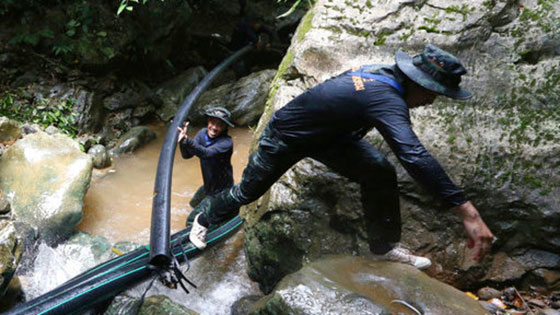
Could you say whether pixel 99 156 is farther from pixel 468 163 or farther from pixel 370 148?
pixel 468 163

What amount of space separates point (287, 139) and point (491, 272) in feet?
6.54

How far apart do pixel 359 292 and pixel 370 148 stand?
112 cm

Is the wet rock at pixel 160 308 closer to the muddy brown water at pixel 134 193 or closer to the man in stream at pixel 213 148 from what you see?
the man in stream at pixel 213 148

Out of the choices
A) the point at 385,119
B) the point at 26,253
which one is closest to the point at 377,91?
the point at 385,119

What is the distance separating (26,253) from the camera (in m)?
4.15

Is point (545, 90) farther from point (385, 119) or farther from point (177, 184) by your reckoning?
point (177, 184)

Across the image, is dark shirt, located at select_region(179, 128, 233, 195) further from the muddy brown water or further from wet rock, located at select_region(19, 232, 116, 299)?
wet rock, located at select_region(19, 232, 116, 299)

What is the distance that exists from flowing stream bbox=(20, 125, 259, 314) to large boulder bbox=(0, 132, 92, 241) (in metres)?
0.32

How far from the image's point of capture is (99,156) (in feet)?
21.1

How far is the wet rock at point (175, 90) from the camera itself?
8.55 metres

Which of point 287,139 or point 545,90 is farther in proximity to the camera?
point 545,90

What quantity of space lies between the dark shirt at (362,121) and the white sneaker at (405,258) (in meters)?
0.91

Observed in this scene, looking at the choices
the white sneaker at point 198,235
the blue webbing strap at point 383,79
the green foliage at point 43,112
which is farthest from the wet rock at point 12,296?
the green foliage at point 43,112

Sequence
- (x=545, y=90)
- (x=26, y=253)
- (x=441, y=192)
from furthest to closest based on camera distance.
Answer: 1. (x=26, y=253)
2. (x=545, y=90)
3. (x=441, y=192)
